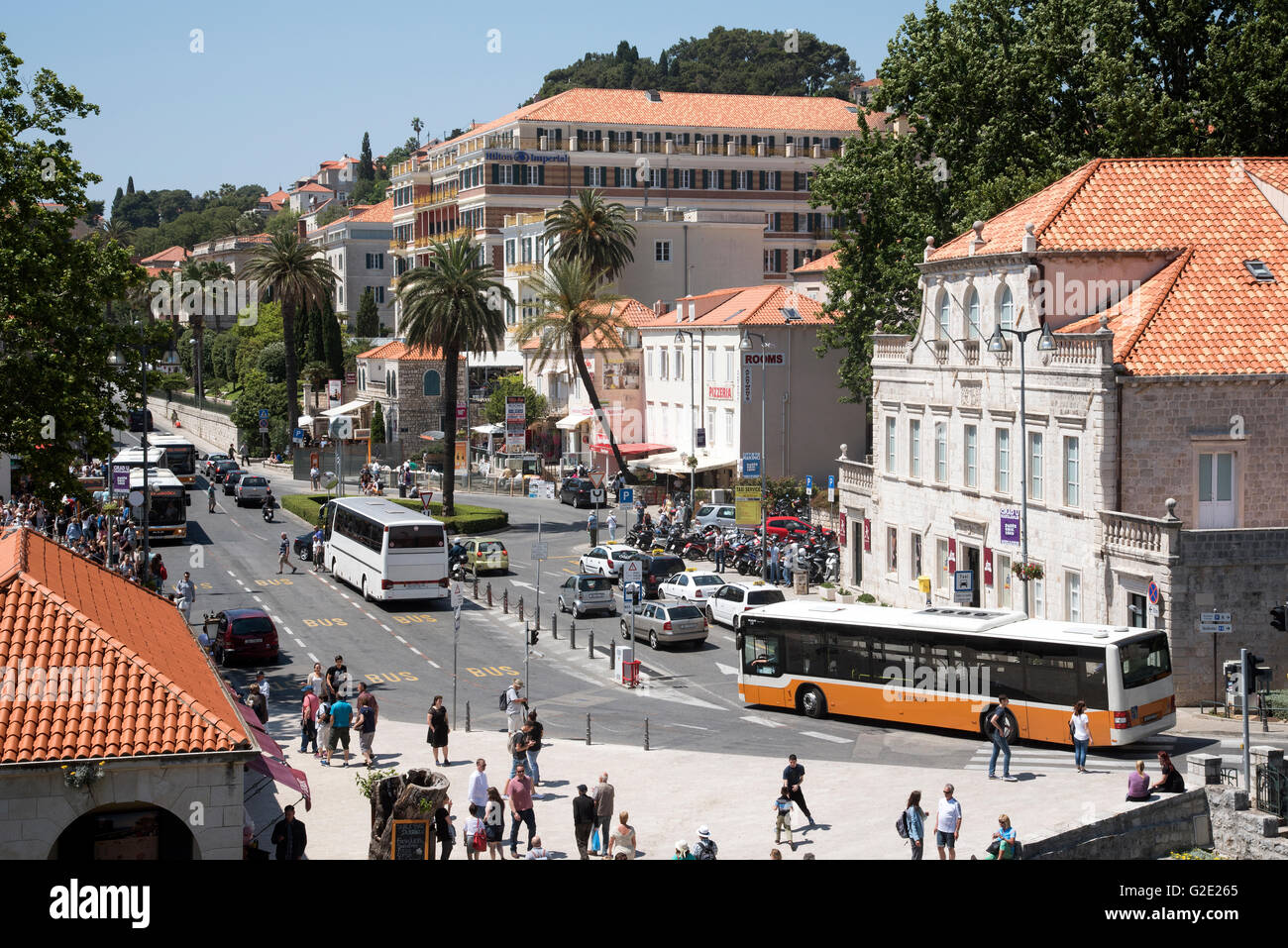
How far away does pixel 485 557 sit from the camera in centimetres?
5797

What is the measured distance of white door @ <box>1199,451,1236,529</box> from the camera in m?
37.3

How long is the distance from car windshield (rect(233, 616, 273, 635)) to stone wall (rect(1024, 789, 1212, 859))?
82.2 feet

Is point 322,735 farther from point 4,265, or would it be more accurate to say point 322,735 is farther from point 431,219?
point 431,219

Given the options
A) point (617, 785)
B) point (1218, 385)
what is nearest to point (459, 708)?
point (617, 785)

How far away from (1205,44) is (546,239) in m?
48.1

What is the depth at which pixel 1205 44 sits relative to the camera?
54906mm

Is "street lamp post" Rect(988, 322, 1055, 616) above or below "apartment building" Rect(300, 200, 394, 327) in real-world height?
below

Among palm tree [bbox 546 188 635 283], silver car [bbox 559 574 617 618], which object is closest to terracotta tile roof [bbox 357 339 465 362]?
palm tree [bbox 546 188 635 283]

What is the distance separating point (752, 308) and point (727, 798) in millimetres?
50293

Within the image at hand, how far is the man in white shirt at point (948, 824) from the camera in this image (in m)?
22.3

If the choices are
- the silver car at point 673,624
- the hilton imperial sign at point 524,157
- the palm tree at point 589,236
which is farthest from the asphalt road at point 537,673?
the hilton imperial sign at point 524,157

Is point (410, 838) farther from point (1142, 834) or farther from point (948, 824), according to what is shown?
point (1142, 834)

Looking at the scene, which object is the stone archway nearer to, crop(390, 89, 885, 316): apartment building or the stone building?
the stone building

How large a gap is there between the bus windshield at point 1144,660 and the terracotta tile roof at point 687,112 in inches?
3585
